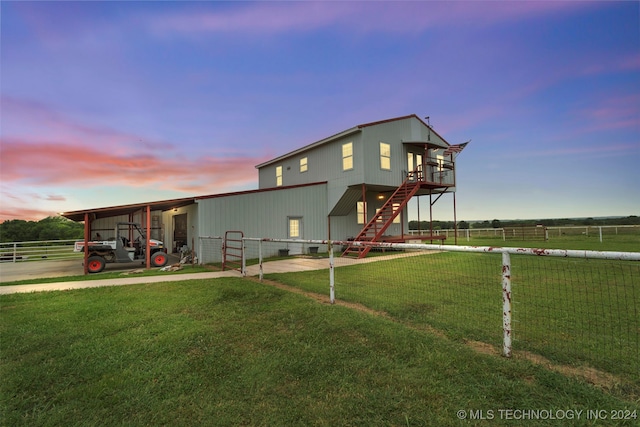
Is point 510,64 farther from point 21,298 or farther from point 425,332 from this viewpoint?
point 21,298

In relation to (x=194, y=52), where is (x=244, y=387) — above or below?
below

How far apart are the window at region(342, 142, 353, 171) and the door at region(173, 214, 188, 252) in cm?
1032

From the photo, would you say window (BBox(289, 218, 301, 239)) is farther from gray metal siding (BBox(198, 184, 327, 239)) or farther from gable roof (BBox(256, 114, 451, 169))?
gable roof (BBox(256, 114, 451, 169))

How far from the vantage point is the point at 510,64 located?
1335 cm

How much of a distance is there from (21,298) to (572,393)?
10933 millimetres

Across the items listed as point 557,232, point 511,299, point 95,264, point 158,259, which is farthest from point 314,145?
point 557,232

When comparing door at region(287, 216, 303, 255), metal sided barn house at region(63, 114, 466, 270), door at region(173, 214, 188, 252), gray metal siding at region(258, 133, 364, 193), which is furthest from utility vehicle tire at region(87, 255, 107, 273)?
gray metal siding at region(258, 133, 364, 193)

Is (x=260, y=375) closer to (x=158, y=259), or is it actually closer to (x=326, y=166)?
(x=158, y=259)

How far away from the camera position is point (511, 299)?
595 centimetres

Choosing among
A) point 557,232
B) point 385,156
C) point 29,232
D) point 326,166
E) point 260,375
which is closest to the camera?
point 260,375

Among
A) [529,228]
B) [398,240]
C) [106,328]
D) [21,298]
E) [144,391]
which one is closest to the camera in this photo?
[144,391]

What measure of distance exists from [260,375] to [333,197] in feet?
50.4

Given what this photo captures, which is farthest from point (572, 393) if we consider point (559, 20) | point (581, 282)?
point (559, 20)

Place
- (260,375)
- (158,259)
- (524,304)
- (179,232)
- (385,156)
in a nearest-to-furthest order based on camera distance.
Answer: (260,375), (524,304), (158,259), (385,156), (179,232)
